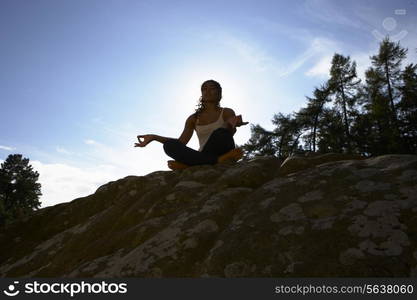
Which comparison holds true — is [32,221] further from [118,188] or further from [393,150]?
[393,150]

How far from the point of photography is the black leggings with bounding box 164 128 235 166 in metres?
5.54

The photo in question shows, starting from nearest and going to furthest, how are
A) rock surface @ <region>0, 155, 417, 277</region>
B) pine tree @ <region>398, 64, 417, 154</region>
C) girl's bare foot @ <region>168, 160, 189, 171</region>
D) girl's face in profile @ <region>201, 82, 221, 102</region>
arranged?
1. rock surface @ <region>0, 155, 417, 277</region>
2. girl's bare foot @ <region>168, 160, 189, 171</region>
3. girl's face in profile @ <region>201, 82, 221, 102</region>
4. pine tree @ <region>398, 64, 417, 154</region>

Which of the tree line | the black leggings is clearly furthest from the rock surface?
the tree line

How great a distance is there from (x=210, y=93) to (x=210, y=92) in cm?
2

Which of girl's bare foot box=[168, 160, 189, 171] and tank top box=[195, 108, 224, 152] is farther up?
tank top box=[195, 108, 224, 152]

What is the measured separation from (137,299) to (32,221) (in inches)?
150

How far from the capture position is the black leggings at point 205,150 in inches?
218

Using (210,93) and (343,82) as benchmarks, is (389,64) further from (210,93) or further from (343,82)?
(210,93)

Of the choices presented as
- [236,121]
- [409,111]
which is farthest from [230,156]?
[409,111]

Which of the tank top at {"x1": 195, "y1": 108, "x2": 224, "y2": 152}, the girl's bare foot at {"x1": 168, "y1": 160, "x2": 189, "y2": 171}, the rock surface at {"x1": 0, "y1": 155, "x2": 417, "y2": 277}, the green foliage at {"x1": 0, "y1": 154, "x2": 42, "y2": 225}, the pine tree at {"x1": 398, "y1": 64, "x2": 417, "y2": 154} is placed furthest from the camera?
the green foliage at {"x1": 0, "y1": 154, "x2": 42, "y2": 225}

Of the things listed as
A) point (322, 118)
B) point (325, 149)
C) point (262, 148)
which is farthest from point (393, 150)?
point (262, 148)

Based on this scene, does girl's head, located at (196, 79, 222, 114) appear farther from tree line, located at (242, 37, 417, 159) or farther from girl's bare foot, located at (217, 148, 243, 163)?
tree line, located at (242, 37, 417, 159)

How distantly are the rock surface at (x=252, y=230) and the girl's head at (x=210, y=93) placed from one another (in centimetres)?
260

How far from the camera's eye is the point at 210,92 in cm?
677
